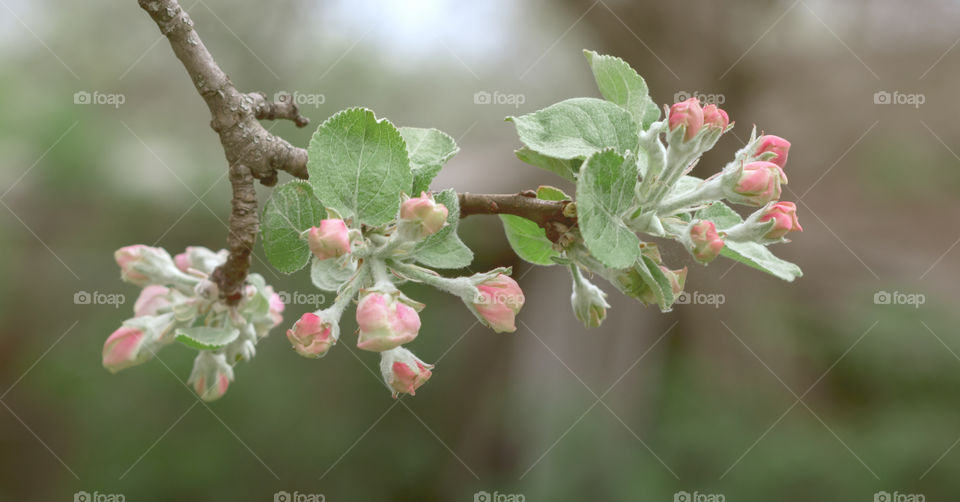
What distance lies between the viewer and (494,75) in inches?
120

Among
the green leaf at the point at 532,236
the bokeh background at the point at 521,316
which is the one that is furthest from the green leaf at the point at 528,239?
the bokeh background at the point at 521,316

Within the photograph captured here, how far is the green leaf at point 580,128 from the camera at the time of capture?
0.65 m

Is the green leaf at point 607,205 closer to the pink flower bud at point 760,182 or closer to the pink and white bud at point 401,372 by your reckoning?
the pink flower bud at point 760,182

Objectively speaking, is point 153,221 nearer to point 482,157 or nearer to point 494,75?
point 482,157

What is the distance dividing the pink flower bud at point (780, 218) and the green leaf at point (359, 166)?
0.32 metres

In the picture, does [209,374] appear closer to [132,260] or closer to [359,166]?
[132,260]

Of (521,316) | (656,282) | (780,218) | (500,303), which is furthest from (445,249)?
(521,316)

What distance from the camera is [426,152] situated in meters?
0.72

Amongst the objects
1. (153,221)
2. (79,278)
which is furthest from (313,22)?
(79,278)

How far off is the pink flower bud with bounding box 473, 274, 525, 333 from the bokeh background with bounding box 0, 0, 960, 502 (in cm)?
163

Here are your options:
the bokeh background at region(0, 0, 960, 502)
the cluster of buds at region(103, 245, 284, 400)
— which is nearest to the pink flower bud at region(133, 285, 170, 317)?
the cluster of buds at region(103, 245, 284, 400)

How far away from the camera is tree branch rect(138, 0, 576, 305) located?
2.27ft

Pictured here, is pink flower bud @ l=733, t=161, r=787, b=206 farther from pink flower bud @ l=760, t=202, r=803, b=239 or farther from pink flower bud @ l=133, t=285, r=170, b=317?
pink flower bud @ l=133, t=285, r=170, b=317

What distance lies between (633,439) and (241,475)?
148 centimetres
